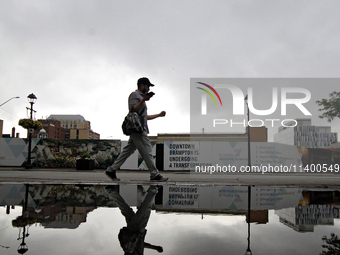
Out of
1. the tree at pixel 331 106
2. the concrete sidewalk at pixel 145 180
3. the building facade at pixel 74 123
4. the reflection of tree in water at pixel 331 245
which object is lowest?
the concrete sidewalk at pixel 145 180

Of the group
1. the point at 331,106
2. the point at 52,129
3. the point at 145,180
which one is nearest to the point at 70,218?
the point at 145,180

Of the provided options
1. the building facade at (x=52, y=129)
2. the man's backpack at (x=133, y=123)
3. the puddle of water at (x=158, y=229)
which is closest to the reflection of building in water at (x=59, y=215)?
the puddle of water at (x=158, y=229)

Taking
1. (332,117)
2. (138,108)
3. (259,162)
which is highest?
(332,117)

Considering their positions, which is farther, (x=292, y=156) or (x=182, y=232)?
(x=292, y=156)

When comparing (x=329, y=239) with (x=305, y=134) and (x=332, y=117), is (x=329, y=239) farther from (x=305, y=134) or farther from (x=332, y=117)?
(x=305, y=134)

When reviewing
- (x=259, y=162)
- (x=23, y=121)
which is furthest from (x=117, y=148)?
(x=259, y=162)

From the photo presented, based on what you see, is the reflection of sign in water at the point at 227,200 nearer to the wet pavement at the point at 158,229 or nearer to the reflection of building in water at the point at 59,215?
the wet pavement at the point at 158,229

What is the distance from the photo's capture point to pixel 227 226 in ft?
6.88

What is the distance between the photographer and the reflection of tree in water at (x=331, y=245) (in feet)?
4.80

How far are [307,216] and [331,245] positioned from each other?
102 centimetres

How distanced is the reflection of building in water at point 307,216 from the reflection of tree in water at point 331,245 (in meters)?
0.20

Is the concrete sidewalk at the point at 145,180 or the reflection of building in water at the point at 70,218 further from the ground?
the reflection of building in water at the point at 70,218

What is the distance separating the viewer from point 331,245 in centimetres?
160

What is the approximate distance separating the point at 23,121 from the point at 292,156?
20.8 m
